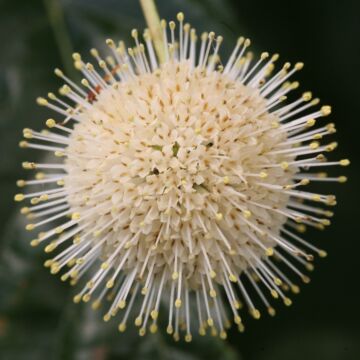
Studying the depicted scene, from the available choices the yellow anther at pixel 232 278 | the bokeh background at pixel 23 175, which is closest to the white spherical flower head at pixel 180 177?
the yellow anther at pixel 232 278

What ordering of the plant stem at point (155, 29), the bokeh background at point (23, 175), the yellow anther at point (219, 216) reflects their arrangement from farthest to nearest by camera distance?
the bokeh background at point (23, 175) < the plant stem at point (155, 29) < the yellow anther at point (219, 216)

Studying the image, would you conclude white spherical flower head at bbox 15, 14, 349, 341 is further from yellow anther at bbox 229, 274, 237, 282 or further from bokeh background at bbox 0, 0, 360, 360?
bokeh background at bbox 0, 0, 360, 360

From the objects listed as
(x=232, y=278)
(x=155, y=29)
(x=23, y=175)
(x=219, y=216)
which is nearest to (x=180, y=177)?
(x=219, y=216)

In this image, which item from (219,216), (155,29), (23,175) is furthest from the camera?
(23,175)

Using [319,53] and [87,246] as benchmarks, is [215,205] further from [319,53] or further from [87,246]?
[319,53]

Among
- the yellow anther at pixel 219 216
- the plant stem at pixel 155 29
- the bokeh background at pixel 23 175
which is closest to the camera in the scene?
the yellow anther at pixel 219 216

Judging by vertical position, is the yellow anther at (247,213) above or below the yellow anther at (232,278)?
above

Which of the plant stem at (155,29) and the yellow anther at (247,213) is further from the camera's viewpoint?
the plant stem at (155,29)

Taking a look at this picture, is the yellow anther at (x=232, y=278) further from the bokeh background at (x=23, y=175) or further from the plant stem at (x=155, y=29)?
the plant stem at (x=155, y=29)

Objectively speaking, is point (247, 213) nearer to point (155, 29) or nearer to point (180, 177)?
point (180, 177)

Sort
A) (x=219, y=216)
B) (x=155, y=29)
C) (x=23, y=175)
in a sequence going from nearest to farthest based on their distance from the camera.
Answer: (x=219, y=216) → (x=155, y=29) → (x=23, y=175)

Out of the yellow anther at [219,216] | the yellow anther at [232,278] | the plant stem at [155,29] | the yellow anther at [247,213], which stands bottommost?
the yellow anther at [232,278]
